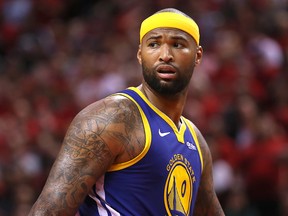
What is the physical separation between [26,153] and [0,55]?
479 cm

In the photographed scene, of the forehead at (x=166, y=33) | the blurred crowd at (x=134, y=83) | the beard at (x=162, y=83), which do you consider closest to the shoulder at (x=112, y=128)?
the beard at (x=162, y=83)

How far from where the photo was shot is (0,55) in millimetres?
15844

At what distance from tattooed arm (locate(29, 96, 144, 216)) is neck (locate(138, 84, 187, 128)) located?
43 centimetres

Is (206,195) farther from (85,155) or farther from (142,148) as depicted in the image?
(85,155)

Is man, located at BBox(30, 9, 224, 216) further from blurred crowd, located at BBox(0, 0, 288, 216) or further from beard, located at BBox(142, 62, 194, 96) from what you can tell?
blurred crowd, located at BBox(0, 0, 288, 216)

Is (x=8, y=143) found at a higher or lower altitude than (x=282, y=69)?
lower

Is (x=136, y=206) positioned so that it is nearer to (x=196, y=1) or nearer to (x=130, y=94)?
(x=130, y=94)

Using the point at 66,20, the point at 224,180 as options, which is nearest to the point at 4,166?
the point at 224,180

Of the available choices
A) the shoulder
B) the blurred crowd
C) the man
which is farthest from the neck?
the blurred crowd

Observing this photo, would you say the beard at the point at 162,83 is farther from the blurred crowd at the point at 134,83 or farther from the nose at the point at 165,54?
the blurred crowd at the point at 134,83

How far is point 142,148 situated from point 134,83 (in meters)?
6.51

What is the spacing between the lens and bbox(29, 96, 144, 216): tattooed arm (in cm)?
463

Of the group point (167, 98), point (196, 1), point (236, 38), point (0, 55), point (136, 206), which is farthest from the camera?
point (0, 55)

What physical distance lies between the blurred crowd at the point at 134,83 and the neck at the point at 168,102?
4230 millimetres
